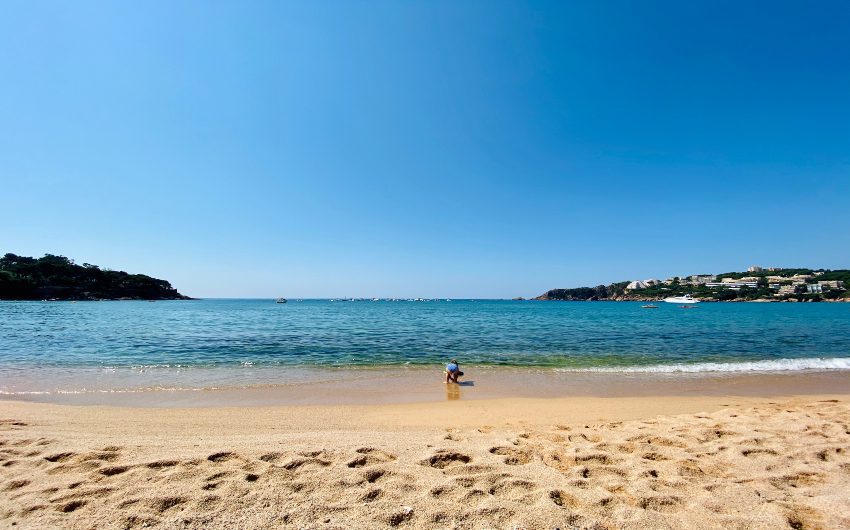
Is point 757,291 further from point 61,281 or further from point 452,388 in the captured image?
point 61,281

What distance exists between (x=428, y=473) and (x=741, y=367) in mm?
19477

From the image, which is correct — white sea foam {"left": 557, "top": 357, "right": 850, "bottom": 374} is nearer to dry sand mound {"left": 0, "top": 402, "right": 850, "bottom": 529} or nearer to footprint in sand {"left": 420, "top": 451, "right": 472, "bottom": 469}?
dry sand mound {"left": 0, "top": 402, "right": 850, "bottom": 529}

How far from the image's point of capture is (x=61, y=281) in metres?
120

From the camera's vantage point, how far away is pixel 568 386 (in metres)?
13.4

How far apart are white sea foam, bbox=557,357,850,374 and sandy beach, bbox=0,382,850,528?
842 centimetres

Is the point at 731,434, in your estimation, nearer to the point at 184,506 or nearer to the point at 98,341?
the point at 184,506

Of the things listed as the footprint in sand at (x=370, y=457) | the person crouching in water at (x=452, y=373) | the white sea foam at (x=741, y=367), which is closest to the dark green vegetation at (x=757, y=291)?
the white sea foam at (x=741, y=367)

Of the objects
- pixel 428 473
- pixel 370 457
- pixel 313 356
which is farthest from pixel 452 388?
pixel 313 356

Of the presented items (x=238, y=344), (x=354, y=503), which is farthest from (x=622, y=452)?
(x=238, y=344)

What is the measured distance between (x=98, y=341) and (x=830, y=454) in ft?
109

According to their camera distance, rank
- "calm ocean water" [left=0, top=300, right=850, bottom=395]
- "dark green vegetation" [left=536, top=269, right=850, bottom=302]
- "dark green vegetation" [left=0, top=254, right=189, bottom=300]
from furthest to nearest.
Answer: "dark green vegetation" [left=536, top=269, right=850, bottom=302] → "dark green vegetation" [left=0, top=254, right=189, bottom=300] → "calm ocean water" [left=0, top=300, right=850, bottom=395]

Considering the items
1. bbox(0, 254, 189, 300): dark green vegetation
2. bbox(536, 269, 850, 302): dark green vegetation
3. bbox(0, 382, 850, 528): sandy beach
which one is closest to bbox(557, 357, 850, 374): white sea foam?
bbox(0, 382, 850, 528): sandy beach

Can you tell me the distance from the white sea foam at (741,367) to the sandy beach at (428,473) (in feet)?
27.6

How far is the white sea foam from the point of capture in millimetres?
16489
